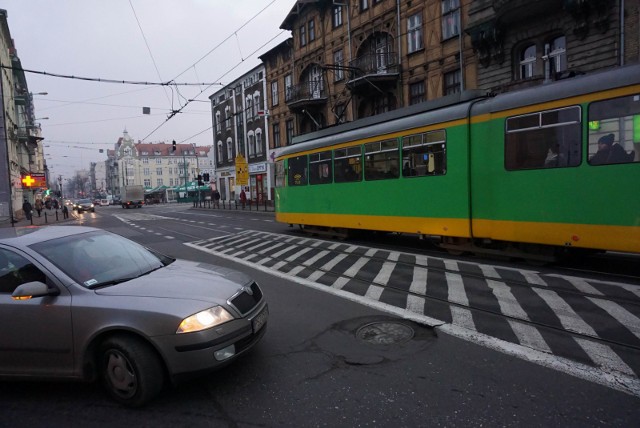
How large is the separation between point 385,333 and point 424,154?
6432mm

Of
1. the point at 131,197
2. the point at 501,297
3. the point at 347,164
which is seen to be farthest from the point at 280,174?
the point at 131,197

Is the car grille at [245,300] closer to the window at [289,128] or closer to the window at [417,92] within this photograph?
the window at [417,92]

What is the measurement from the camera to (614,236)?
7.21 m

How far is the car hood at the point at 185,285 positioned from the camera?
390 centimetres

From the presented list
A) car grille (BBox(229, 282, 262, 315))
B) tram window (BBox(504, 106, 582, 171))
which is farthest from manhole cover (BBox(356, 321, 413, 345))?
tram window (BBox(504, 106, 582, 171))

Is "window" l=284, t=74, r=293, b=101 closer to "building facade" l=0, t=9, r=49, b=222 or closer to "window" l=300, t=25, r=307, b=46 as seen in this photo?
"window" l=300, t=25, r=307, b=46

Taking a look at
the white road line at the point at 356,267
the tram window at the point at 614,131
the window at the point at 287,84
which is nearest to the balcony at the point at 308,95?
the window at the point at 287,84

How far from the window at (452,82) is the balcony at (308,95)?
11.1m

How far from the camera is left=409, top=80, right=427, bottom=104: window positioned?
2389 cm

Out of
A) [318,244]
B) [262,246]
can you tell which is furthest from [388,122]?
[262,246]

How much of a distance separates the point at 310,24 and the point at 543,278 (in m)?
30.4

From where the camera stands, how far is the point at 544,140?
8258 mm

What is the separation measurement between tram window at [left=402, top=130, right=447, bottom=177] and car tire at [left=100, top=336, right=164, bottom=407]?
320 inches

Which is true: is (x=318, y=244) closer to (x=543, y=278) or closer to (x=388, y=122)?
(x=388, y=122)
